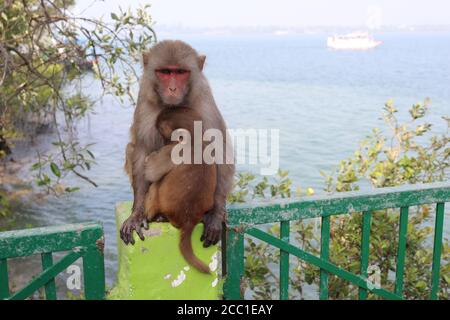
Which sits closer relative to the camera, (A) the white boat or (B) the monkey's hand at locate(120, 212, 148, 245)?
(B) the monkey's hand at locate(120, 212, 148, 245)

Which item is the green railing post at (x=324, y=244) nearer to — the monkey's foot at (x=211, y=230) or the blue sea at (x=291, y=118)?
the monkey's foot at (x=211, y=230)

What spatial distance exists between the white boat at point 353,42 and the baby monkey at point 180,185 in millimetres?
97804

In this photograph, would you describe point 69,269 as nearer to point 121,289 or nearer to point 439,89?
Answer: point 121,289

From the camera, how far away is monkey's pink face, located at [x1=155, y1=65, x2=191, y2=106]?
259cm

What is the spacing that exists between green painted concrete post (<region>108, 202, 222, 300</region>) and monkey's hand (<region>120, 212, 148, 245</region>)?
2cm

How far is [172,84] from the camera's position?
259 cm

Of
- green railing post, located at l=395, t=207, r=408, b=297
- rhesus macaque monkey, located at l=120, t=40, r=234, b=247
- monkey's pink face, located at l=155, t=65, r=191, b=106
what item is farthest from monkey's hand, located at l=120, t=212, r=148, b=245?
green railing post, located at l=395, t=207, r=408, b=297

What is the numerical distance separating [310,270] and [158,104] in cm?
172

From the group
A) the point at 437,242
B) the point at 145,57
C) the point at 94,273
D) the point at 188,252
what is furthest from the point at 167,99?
the point at 437,242

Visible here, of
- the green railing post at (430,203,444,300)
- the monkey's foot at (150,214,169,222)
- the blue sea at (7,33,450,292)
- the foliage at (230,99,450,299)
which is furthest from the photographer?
the blue sea at (7,33,450,292)

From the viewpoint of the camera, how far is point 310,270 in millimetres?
3652

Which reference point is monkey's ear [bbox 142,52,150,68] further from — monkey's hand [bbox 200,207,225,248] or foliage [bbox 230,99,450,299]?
foliage [bbox 230,99,450,299]

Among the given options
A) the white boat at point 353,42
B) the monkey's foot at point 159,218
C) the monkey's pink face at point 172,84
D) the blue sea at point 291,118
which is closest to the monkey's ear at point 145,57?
the monkey's pink face at point 172,84

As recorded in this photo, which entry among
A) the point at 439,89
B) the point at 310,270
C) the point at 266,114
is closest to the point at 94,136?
the point at 266,114
